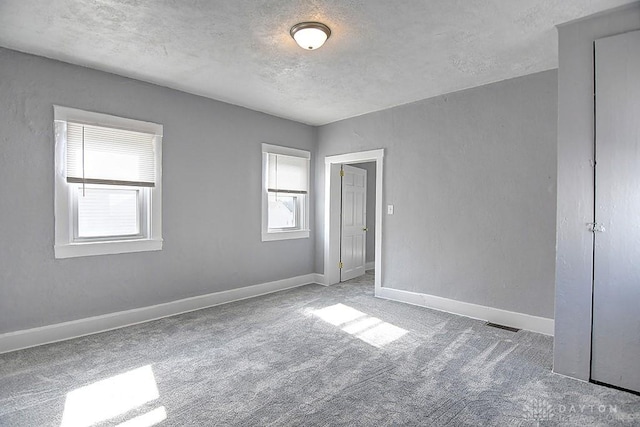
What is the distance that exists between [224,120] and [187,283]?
7.39 feet

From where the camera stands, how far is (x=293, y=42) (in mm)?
2945

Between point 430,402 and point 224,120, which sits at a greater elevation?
point 224,120

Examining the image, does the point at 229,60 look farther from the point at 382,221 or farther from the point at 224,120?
the point at 382,221

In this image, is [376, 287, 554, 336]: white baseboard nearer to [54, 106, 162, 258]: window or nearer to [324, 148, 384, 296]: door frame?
[324, 148, 384, 296]: door frame

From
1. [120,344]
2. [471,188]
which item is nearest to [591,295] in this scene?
[471,188]

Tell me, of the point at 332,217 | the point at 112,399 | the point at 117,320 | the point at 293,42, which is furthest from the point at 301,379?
the point at 332,217

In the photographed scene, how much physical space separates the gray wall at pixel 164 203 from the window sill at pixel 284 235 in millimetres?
93

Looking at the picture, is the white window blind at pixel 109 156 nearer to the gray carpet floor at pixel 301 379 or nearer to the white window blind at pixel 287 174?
the gray carpet floor at pixel 301 379

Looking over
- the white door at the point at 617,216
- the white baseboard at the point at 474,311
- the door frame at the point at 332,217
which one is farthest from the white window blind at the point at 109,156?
the white door at the point at 617,216

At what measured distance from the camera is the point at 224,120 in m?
4.66

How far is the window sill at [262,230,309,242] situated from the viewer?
5211 mm

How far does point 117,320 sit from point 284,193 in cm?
288

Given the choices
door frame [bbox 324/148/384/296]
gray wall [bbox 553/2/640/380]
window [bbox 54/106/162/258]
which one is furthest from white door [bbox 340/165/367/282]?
gray wall [bbox 553/2/640/380]

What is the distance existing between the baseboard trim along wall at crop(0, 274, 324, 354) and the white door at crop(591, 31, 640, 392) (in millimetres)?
3967
